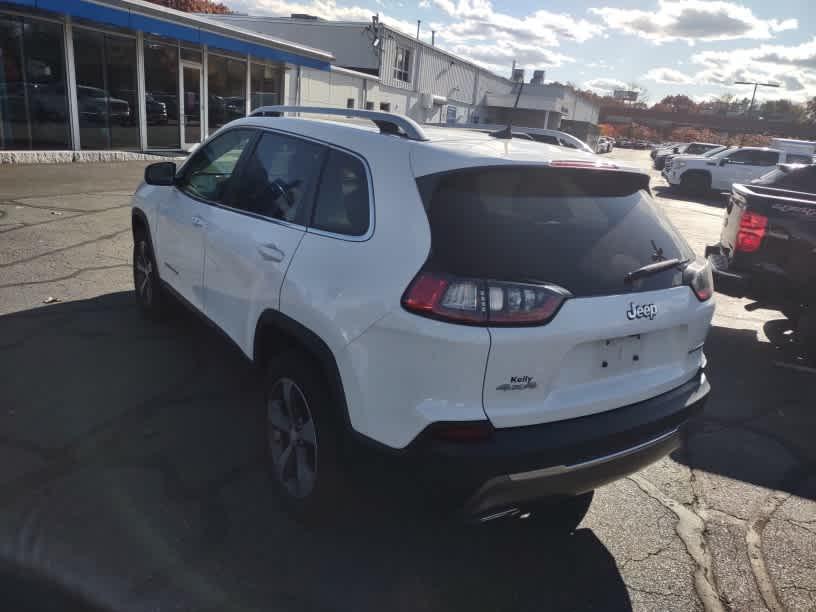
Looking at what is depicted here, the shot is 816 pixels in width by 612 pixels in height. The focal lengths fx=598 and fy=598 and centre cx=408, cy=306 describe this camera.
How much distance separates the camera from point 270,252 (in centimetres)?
285

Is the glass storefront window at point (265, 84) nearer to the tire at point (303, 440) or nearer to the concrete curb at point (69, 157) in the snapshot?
the concrete curb at point (69, 157)

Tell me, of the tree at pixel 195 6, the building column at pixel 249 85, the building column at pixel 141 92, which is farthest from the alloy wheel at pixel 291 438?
the tree at pixel 195 6

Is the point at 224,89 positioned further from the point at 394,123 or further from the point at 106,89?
the point at 394,123

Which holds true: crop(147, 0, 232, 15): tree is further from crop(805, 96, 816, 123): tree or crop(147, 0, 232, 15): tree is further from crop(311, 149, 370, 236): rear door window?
crop(805, 96, 816, 123): tree

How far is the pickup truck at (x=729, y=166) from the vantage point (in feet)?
64.4

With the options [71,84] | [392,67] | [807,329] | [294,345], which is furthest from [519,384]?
[392,67]

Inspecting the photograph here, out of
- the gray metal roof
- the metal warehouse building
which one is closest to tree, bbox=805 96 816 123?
the metal warehouse building

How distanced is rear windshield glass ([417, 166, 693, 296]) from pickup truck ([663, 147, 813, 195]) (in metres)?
20.0

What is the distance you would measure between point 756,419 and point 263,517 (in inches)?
140

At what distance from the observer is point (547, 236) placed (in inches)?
91.0

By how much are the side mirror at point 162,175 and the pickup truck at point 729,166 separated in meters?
19.9

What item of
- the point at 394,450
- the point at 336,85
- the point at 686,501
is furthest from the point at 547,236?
the point at 336,85

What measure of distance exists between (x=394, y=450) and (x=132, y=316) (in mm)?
3787

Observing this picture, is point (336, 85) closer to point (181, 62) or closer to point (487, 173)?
point (181, 62)
